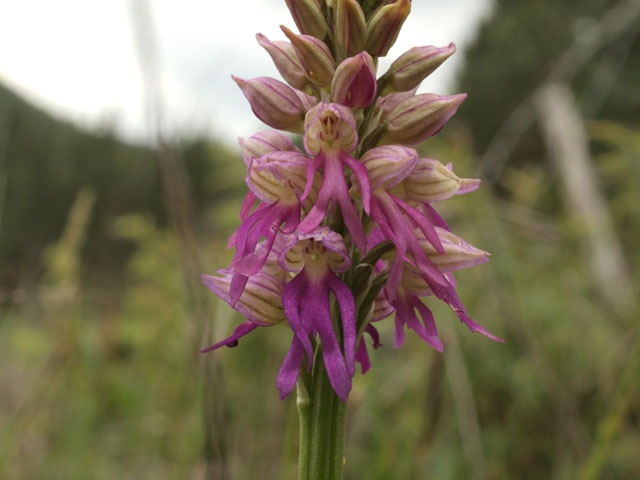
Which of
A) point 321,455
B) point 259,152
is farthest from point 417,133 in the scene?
point 321,455

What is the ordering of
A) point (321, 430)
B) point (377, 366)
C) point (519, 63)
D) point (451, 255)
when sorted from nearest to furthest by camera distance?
1. point (321, 430)
2. point (451, 255)
3. point (377, 366)
4. point (519, 63)

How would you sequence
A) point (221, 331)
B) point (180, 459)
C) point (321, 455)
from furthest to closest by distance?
point (180, 459) < point (221, 331) < point (321, 455)

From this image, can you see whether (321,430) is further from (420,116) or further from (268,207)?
(420,116)

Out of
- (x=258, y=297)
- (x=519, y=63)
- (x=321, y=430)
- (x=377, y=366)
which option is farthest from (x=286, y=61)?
(x=519, y=63)

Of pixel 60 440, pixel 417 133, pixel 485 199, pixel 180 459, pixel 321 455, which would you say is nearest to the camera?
pixel 321 455

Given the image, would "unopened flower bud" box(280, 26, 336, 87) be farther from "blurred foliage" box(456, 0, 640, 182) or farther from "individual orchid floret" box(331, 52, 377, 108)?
"blurred foliage" box(456, 0, 640, 182)

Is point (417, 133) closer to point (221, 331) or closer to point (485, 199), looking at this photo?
point (221, 331)

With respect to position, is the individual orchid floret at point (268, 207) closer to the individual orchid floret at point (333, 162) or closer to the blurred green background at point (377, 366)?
the individual orchid floret at point (333, 162)

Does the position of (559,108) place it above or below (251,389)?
above
